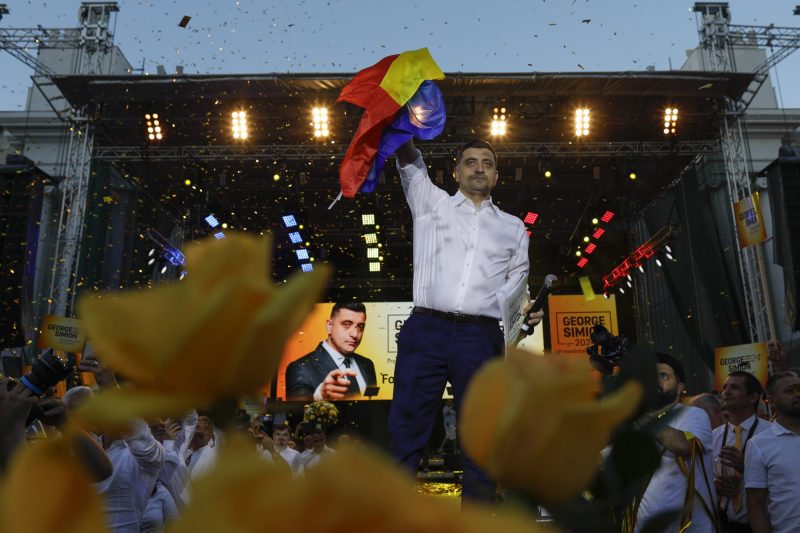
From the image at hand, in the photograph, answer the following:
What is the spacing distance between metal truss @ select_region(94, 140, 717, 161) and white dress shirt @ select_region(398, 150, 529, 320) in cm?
790

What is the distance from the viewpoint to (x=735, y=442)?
3539mm

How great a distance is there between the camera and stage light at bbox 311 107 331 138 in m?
9.89

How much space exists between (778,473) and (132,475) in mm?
2619

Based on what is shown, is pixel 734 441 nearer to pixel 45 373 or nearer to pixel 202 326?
pixel 45 373

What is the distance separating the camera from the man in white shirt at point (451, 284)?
2.05 meters

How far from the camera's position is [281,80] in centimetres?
962

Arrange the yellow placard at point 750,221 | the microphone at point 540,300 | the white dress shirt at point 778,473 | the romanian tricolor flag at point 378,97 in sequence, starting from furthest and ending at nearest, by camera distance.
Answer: the yellow placard at point 750,221 → the white dress shirt at point 778,473 → the romanian tricolor flag at point 378,97 → the microphone at point 540,300

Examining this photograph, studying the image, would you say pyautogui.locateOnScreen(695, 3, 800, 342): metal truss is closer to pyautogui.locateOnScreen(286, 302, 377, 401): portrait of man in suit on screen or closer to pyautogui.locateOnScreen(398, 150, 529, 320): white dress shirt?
pyautogui.locateOnScreen(286, 302, 377, 401): portrait of man in suit on screen

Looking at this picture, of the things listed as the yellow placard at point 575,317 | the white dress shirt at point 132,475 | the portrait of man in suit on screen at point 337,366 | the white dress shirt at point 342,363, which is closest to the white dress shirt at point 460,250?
the white dress shirt at point 132,475

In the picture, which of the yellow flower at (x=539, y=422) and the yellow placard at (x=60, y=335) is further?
the yellow placard at (x=60, y=335)

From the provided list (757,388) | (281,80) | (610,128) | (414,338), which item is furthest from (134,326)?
(610,128)

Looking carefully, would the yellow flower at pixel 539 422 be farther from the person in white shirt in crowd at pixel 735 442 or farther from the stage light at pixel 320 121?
the stage light at pixel 320 121

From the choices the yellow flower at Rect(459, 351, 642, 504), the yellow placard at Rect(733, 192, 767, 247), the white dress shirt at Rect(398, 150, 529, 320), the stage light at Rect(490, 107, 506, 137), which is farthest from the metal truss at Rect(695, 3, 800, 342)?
the yellow flower at Rect(459, 351, 642, 504)

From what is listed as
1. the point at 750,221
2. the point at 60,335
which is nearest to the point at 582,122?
the point at 750,221
